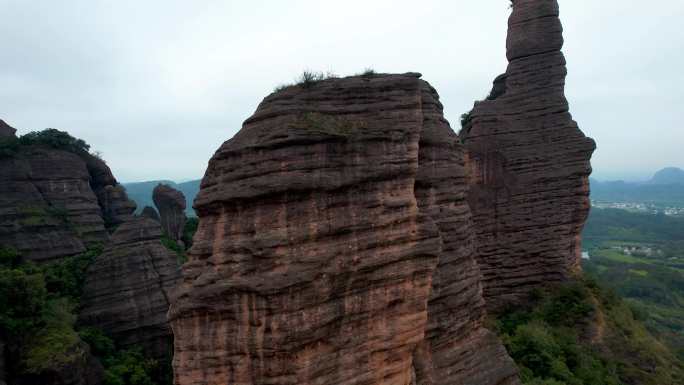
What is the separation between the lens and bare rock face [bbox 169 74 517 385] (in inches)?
387

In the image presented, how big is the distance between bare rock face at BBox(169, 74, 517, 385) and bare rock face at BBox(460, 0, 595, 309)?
1358 cm

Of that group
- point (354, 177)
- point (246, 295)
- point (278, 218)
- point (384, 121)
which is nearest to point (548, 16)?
point (384, 121)

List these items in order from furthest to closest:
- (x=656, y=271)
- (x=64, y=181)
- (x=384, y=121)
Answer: (x=656, y=271)
(x=64, y=181)
(x=384, y=121)

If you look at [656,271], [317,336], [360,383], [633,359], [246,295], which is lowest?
[656,271]

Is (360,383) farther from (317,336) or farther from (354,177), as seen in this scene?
(354,177)

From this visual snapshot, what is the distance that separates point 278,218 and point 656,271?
84594 millimetres

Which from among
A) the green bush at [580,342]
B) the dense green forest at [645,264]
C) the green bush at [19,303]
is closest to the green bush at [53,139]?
the green bush at [19,303]

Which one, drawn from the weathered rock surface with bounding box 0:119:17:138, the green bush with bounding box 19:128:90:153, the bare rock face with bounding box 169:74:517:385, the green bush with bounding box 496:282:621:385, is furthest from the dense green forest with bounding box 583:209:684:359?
the weathered rock surface with bounding box 0:119:17:138

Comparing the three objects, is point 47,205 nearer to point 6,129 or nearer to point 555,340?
point 6,129

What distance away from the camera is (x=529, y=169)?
23.4 m

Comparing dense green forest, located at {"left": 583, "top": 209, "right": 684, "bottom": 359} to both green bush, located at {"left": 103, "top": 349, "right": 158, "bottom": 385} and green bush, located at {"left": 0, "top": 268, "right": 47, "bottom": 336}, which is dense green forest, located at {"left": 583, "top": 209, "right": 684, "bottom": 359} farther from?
green bush, located at {"left": 0, "top": 268, "right": 47, "bottom": 336}

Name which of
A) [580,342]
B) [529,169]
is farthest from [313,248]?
[580,342]

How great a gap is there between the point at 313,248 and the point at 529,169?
17.5m

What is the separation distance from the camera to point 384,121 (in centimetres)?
1138
